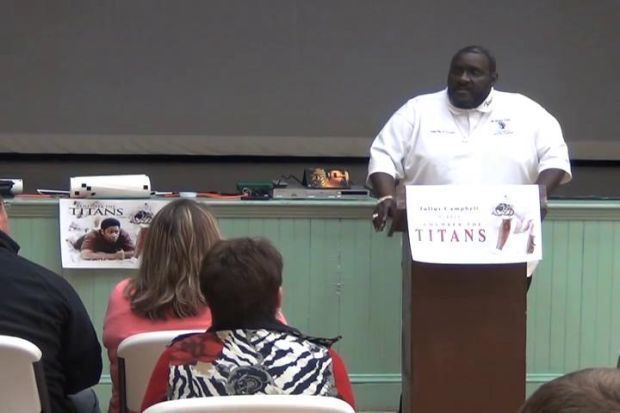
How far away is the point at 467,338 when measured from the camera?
270 centimetres

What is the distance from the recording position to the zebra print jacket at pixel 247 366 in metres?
1.68

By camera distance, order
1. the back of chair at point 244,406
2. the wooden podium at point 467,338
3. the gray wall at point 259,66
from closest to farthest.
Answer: the back of chair at point 244,406 < the wooden podium at point 467,338 < the gray wall at point 259,66

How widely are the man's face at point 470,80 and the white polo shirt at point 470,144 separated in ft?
0.14

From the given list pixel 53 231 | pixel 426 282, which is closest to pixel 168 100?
pixel 53 231

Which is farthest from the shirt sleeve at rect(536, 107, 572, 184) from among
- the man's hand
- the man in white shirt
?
the man's hand

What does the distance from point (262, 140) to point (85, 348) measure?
133 inches

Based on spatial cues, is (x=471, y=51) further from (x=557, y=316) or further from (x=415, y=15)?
(x=415, y=15)

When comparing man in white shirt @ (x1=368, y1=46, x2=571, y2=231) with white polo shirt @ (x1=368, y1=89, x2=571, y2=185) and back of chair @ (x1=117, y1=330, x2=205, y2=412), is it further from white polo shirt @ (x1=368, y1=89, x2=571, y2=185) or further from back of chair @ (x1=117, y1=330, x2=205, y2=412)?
back of chair @ (x1=117, y1=330, x2=205, y2=412)

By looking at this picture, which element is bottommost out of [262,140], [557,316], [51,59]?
[557,316]

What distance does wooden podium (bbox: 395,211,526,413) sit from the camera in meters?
2.68

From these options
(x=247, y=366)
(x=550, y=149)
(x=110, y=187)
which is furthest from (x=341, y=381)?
(x=110, y=187)

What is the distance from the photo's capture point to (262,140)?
5.57m

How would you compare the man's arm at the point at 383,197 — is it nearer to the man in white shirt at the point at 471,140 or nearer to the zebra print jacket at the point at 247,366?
the man in white shirt at the point at 471,140

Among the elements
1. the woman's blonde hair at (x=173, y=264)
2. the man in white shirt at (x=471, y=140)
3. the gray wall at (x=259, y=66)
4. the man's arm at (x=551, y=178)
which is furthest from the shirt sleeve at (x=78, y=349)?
the gray wall at (x=259, y=66)
